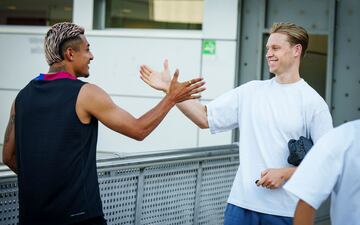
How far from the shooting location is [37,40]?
35.5ft

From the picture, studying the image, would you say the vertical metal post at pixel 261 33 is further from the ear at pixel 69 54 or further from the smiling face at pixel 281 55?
the ear at pixel 69 54

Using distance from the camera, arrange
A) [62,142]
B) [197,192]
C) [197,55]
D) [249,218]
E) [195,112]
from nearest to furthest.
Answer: [62,142] → [249,218] → [195,112] → [197,192] → [197,55]

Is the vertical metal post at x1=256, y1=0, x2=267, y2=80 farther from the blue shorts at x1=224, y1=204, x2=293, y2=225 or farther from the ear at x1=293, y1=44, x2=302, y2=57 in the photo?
the blue shorts at x1=224, y1=204, x2=293, y2=225

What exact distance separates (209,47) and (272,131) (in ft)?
21.4

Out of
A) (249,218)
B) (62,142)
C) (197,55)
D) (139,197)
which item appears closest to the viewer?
(62,142)

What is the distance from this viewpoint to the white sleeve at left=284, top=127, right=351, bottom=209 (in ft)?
6.88


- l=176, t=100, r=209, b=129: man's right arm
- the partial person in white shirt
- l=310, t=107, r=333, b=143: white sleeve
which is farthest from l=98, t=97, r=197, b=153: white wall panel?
l=310, t=107, r=333, b=143: white sleeve

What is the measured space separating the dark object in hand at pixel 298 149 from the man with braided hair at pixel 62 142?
2.40 ft

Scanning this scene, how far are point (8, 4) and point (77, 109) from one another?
8778mm

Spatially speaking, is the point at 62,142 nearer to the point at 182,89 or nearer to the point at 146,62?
the point at 182,89

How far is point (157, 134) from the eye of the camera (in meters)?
10.3

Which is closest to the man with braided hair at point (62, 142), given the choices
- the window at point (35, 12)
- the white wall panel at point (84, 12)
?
the white wall panel at point (84, 12)

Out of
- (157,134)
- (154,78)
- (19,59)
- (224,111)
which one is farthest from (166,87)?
(19,59)

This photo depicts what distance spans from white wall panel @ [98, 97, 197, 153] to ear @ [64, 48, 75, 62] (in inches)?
270
